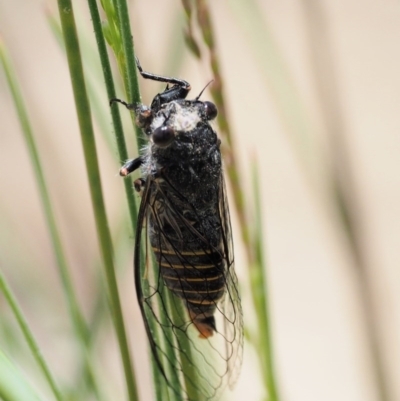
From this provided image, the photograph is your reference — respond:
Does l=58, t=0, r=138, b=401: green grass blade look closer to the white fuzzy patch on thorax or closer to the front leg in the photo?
the front leg

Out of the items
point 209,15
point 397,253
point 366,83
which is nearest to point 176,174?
point 209,15

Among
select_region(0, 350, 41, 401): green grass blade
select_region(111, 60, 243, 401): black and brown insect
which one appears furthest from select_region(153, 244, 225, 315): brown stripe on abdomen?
select_region(0, 350, 41, 401): green grass blade

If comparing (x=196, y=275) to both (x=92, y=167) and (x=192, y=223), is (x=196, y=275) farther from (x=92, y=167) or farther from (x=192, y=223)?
(x=92, y=167)

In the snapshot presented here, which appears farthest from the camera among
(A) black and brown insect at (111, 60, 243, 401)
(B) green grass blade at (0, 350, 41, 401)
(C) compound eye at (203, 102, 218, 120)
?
(C) compound eye at (203, 102, 218, 120)

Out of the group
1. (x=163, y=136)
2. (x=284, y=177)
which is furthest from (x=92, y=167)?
(x=284, y=177)

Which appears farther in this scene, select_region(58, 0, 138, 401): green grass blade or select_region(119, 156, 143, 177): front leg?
select_region(119, 156, 143, 177): front leg

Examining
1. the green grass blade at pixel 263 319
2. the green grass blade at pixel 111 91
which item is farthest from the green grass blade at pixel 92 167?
the green grass blade at pixel 263 319

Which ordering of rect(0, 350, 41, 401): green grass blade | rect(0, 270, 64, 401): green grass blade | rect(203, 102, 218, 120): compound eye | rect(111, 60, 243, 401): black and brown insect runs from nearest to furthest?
rect(0, 350, 41, 401): green grass blade < rect(0, 270, 64, 401): green grass blade < rect(111, 60, 243, 401): black and brown insect < rect(203, 102, 218, 120): compound eye

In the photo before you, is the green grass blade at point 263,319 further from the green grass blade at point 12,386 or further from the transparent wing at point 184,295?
the green grass blade at point 12,386
